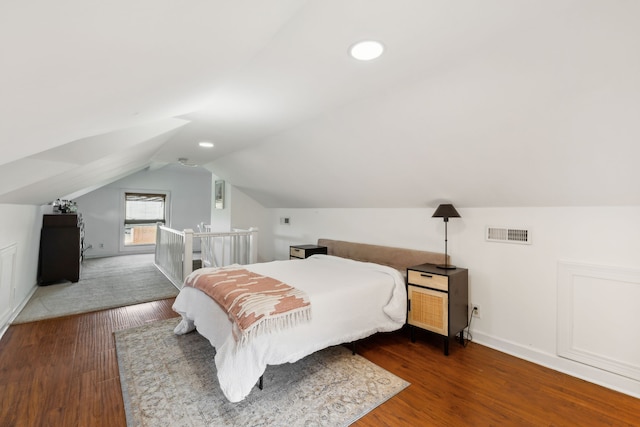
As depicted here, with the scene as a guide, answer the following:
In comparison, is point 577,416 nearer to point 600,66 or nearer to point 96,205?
point 600,66

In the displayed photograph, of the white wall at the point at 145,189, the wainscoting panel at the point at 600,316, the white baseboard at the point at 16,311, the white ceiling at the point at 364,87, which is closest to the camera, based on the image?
the white ceiling at the point at 364,87

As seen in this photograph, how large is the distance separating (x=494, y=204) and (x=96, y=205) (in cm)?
881

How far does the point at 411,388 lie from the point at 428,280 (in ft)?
3.37

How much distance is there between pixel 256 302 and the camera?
216cm

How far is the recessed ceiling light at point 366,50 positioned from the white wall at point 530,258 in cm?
209

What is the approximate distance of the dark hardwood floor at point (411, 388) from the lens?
6.28ft

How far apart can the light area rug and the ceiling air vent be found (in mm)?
1657

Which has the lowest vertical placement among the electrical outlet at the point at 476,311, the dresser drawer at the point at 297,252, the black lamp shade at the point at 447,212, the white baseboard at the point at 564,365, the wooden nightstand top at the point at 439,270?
the white baseboard at the point at 564,365

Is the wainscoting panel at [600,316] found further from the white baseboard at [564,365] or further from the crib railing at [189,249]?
the crib railing at [189,249]

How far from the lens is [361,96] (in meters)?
2.28

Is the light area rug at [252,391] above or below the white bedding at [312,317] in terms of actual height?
below

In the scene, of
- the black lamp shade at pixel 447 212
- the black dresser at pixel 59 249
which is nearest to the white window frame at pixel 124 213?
the black dresser at pixel 59 249

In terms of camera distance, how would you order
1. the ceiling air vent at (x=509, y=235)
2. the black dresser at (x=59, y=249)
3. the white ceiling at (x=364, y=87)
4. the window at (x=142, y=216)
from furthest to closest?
the window at (x=142, y=216), the black dresser at (x=59, y=249), the ceiling air vent at (x=509, y=235), the white ceiling at (x=364, y=87)

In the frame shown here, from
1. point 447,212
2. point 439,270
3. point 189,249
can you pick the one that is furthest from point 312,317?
point 189,249
